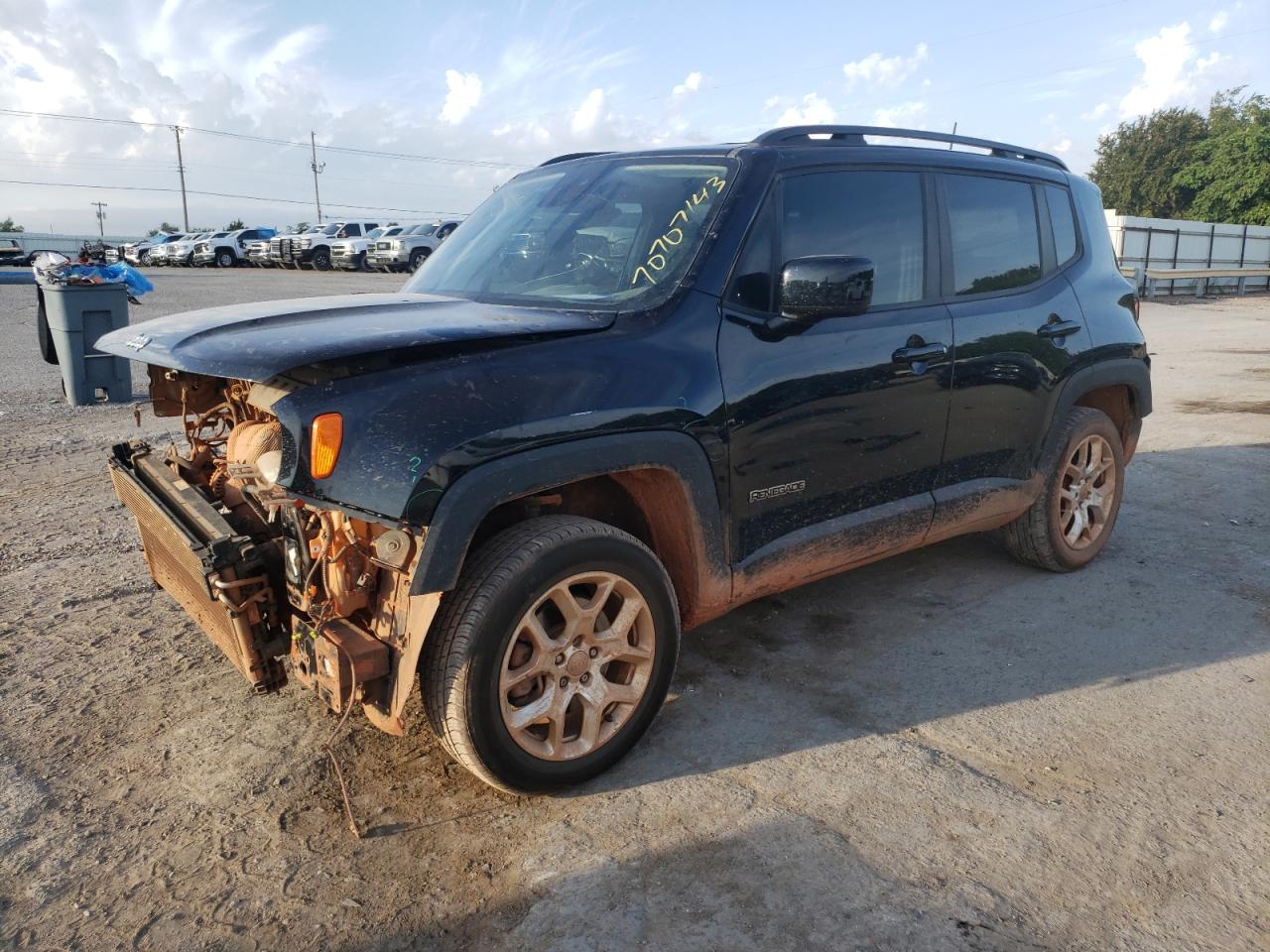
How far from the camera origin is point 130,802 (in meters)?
2.91

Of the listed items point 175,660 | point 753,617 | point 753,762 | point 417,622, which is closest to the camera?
point 417,622

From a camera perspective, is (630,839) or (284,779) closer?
(630,839)

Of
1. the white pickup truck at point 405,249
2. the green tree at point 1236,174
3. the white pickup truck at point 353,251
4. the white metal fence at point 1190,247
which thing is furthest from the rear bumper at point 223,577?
the green tree at point 1236,174

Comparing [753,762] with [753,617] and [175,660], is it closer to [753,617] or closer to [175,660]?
[753,617]

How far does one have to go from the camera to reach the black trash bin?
891 centimetres

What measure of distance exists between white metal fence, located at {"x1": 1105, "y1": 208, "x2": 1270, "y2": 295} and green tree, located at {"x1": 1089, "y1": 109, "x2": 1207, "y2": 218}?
86.6ft

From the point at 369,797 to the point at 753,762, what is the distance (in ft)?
3.99

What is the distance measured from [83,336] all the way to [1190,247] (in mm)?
33554

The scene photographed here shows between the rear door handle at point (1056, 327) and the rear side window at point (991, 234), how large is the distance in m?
0.21

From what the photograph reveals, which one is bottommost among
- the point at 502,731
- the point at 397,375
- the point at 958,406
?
the point at 502,731

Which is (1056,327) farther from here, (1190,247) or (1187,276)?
(1190,247)

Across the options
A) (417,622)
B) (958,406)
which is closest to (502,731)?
(417,622)

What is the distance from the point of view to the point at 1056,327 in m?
4.49

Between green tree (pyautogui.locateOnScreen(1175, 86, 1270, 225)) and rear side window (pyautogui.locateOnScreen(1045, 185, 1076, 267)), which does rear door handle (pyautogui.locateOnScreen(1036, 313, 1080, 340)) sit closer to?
rear side window (pyautogui.locateOnScreen(1045, 185, 1076, 267))
